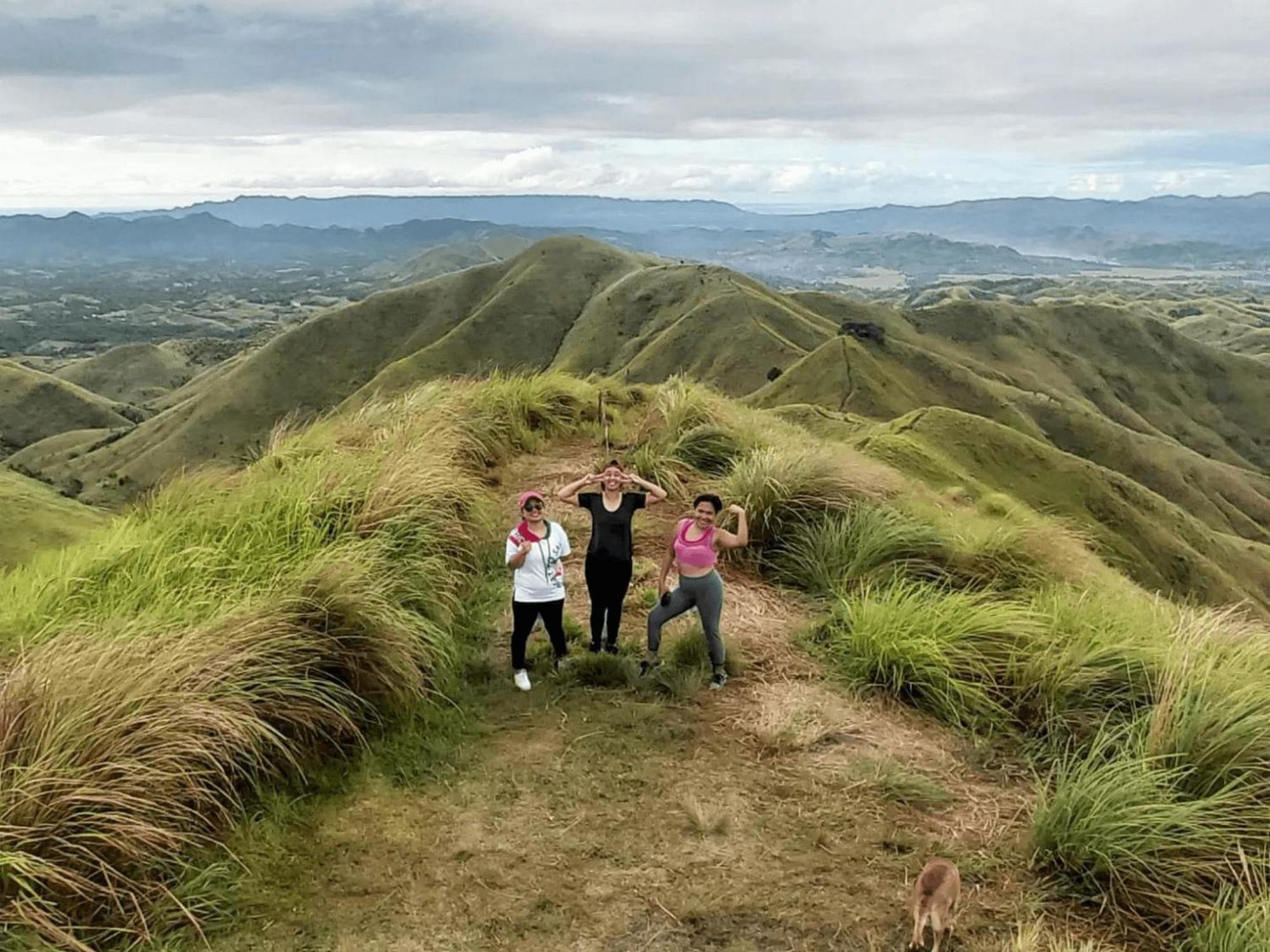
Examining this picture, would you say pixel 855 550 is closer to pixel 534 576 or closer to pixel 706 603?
→ pixel 706 603

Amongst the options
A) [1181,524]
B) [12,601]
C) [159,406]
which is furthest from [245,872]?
[159,406]

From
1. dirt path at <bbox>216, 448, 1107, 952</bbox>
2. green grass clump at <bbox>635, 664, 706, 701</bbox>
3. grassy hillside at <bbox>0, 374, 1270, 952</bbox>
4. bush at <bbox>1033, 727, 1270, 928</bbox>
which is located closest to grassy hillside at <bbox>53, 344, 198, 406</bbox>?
grassy hillside at <bbox>0, 374, 1270, 952</bbox>

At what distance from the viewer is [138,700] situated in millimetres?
4574

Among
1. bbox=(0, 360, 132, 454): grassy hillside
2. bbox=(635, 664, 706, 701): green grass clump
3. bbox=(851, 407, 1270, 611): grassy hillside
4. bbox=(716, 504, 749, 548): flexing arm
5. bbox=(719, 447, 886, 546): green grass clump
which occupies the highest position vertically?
bbox=(716, 504, 749, 548): flexing arm

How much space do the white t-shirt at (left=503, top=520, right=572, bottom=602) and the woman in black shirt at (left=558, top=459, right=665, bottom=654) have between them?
0.34 meters

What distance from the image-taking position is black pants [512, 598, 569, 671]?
21.8 ft

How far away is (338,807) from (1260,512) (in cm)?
9336

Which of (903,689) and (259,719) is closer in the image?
(259,719)

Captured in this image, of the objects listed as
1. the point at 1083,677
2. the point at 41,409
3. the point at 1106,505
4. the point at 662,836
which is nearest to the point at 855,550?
the point at 1083,677

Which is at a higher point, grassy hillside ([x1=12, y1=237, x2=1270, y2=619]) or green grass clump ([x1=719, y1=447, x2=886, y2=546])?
green grass clump ([x1=719, y1=447, x2=886, y2=546])

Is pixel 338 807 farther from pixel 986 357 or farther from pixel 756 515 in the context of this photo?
pixel 986 357

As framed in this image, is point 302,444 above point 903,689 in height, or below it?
above

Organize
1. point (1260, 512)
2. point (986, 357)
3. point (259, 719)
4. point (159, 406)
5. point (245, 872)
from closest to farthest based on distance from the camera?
point (245, 872) → point (259, 719) → point (1260, 512) → point (986, 357) → point (159, 406)

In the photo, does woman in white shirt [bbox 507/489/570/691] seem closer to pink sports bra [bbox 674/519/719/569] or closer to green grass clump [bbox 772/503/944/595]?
pink sports bra [bbox 674/519/719/569]
